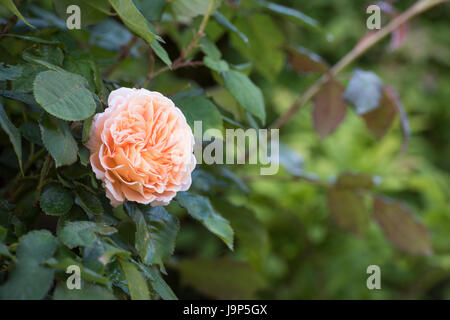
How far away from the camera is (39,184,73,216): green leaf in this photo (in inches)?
19.7

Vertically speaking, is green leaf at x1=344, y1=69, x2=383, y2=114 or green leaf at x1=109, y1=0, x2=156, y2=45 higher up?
green leaf at x1=109, y1=0, x2=156, y2=45

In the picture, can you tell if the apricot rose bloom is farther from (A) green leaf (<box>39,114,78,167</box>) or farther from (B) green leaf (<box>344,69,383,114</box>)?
(B) green leaf (<box>344,69,383,114</box>)

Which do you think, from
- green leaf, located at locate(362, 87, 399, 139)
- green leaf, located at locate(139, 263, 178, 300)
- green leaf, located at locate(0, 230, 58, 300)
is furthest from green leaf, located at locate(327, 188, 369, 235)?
green leaf, located at locate(0, 230, 58, 300)

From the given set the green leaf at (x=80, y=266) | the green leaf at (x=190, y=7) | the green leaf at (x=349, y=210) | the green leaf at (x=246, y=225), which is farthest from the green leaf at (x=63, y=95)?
the green leaf at (x=349, y=210)

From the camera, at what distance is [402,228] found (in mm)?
914

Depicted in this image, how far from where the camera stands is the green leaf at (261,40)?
3.00 ft

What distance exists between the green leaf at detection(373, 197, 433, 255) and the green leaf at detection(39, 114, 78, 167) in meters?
0.65

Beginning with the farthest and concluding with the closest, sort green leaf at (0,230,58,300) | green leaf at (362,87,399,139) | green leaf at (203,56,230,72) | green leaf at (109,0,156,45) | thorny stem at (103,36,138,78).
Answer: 1. green leaf at (362,87,399,139)
2. thorny stem at (103,36,138,78)
3. green leaf at (203,56,230,72)
4. green leaf at (109,0,156,45)
5. green leaf at (0,230,58,300)

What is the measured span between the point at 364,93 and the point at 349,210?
0.25 m

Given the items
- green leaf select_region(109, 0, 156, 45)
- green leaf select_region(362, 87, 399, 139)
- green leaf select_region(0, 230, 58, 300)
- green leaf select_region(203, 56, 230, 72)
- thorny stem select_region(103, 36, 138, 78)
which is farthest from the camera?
green leaf select_region(362, 87, 399, 139)
